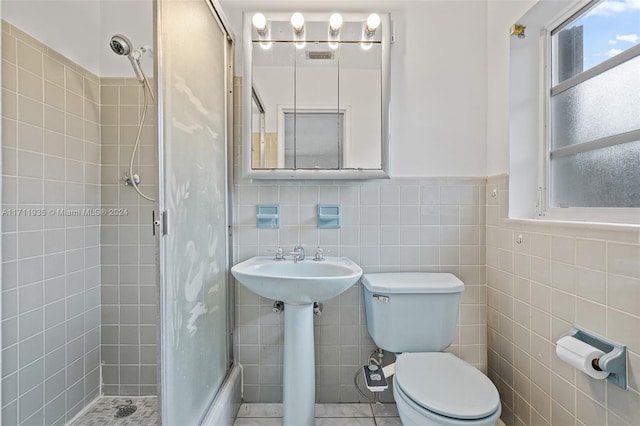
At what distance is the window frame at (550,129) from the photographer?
3.56 ft

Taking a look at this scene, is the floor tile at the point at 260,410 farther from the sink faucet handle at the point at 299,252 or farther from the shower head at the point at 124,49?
the shower head at the point at 124,49

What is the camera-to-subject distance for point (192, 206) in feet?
3.68

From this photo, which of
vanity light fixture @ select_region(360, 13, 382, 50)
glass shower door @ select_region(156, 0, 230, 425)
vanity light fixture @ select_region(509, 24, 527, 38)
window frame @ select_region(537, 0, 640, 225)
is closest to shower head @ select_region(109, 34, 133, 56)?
glass shower door @ select_region(156, 0, 230, 425)

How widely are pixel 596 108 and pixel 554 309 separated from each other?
0.81m

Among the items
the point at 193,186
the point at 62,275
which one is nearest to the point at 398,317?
the point at 193,186

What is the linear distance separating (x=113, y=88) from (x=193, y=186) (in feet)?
3.12

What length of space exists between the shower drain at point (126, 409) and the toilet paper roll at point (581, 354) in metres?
1.94

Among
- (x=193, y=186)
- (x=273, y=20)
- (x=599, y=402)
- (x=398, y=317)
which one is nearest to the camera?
(x=599, y=402)

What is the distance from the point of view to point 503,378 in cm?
149

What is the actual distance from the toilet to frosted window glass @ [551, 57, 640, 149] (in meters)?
0.82

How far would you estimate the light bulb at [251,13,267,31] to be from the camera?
1528 millimetres

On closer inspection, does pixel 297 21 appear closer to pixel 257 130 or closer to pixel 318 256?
pixel 257 130

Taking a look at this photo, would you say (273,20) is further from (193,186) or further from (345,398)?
(345,398)

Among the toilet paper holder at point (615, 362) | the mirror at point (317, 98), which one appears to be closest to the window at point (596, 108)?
the toilet paper holder at point (615, 362)
